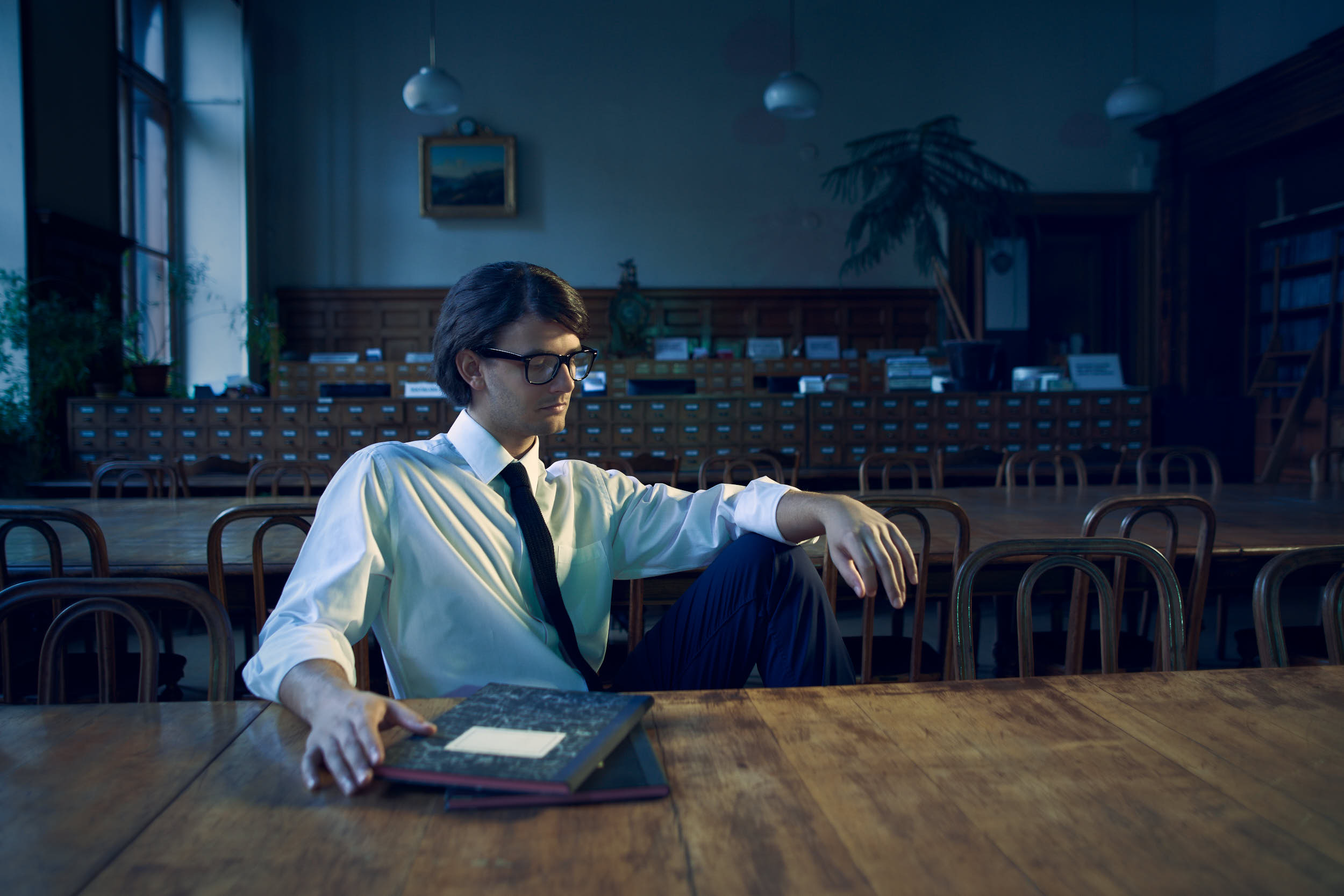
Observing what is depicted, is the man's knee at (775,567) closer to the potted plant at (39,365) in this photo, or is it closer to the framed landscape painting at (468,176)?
the potted plant at (39,365)

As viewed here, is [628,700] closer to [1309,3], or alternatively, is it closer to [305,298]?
[305,298]

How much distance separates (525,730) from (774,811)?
9.6 inches

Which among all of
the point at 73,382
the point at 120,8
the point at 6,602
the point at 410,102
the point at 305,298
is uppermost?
the point at 120,8

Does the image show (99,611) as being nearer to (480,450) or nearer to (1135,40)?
(480,450)

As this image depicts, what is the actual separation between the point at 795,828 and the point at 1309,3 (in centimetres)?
1001

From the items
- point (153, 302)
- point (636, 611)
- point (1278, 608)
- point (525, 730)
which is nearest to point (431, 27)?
point (153, 302)

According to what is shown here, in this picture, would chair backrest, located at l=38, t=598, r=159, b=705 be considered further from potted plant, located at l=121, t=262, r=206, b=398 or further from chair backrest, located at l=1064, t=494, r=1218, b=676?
potted plant, located at l=121, t=262, r=206, b=398

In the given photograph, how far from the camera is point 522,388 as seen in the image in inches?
53.4

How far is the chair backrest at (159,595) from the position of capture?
1075mm

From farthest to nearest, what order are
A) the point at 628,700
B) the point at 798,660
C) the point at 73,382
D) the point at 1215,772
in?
the point at 73,382, the point at 798,660, the point at 628,700, the point at 1215,772

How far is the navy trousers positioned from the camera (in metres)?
1.24

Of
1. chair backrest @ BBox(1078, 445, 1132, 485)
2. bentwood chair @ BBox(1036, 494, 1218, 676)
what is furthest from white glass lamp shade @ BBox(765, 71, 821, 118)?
bentwood chair @ BBox(1036, 494, 1218, 676)

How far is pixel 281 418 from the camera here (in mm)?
5488

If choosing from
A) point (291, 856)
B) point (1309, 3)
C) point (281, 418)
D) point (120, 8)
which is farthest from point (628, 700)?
point (1309, 3)
